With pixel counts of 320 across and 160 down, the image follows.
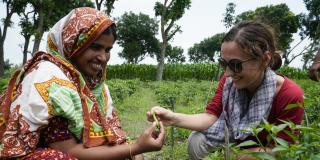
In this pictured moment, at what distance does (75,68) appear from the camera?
2.21 m

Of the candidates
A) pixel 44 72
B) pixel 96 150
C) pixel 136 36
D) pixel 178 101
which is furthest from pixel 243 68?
pixel 136 36

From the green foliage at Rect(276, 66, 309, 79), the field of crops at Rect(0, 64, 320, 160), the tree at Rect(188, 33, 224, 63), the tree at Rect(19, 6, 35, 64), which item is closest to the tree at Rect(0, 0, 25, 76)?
the tree at Rect(19, 6, 35, 64)

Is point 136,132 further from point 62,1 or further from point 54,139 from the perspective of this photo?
point 62,1

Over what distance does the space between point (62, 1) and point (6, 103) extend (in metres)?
19.5

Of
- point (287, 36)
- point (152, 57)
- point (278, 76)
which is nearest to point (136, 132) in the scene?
point (278, 76)

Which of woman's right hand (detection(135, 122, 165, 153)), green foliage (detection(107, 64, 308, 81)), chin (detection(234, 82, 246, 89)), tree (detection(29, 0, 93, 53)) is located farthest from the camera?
green foliage (detection(107, 64, 308, 81))

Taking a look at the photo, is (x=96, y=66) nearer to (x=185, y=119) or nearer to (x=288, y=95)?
(x=185, y=119)

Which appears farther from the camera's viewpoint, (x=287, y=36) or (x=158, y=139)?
(x=287, y=36)

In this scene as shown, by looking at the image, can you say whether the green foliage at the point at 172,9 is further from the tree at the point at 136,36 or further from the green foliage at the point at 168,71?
the tree at the point at 136,36

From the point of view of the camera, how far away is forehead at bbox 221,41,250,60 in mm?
2193

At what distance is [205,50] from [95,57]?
48.3 meters

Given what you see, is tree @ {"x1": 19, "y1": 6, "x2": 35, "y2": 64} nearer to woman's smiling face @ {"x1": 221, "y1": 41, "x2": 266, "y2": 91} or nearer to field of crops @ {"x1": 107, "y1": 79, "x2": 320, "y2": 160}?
field of crops @ {"x1": 107, "y1": 79, "x2": 320, "y2": 160}

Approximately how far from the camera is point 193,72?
24.0m

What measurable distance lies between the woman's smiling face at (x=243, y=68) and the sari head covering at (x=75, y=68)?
2.20 ft
